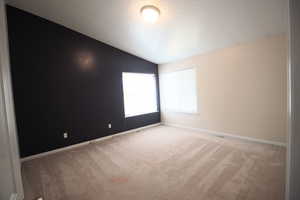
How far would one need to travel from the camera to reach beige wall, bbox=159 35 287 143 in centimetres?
283

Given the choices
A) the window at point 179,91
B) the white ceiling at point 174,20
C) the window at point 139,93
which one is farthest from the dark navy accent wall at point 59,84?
the window at point 179,91

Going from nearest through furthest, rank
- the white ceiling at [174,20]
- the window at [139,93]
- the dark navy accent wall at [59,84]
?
the white ceiling at [174,20]
the dark navy accent wall at [59,84]
the window at [139,93]

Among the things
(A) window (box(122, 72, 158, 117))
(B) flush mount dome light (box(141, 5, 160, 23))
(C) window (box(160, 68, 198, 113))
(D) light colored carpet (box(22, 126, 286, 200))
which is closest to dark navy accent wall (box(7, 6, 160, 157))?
(A) window (box(122, 72, 158, 117))

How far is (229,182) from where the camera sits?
1.85 meters

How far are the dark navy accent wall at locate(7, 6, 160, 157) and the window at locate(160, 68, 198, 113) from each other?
1691 millimetres

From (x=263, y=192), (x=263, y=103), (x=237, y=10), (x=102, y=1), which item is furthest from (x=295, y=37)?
(x=263, y=103)

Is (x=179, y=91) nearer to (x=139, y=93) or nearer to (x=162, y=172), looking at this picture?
(x=139, y=93)

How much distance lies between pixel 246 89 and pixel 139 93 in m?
3.06

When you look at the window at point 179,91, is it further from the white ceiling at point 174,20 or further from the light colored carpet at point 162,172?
the light colored carpet at point 162,172

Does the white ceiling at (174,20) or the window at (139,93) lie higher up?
the white ceiling at (174,20)

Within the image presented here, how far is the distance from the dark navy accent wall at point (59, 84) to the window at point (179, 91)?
1.69 m

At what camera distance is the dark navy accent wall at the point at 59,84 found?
2771mm

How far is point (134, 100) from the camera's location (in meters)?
4.60

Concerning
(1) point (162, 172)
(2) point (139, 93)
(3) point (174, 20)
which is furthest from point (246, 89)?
(2) point (139, 93)
